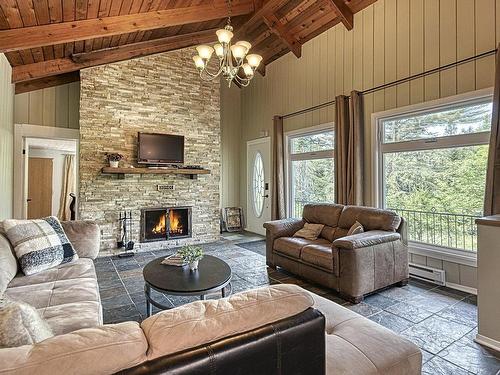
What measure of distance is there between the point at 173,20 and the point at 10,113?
2982mm

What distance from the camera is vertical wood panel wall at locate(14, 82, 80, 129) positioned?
5043 mm

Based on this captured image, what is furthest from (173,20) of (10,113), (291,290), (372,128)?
(291,290)

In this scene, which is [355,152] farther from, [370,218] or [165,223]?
[165,223]

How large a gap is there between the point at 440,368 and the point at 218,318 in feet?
6.14

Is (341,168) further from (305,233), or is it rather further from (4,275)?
(4,275)

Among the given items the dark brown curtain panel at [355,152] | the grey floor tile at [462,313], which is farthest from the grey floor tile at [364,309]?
the dark brown curtain panel at [355,152]

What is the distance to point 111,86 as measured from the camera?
201 inches

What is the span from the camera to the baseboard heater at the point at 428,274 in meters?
3.46

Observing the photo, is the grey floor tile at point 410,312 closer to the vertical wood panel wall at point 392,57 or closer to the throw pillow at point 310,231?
the throw pillow at point 310,231

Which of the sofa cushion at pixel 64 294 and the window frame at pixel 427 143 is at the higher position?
the window frame at pixel 427 143

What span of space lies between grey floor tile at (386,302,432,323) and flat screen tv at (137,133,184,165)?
14.1 feet

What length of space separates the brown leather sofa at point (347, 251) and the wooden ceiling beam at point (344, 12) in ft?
9.43

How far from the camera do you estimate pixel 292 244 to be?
3689 mm

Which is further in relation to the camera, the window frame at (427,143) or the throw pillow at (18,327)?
the window frame at (427,143)
